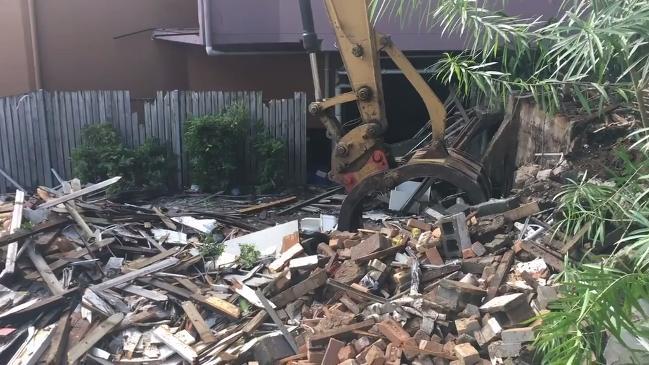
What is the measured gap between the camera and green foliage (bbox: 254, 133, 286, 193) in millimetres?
9297

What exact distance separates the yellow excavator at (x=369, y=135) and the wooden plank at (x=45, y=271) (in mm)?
2877

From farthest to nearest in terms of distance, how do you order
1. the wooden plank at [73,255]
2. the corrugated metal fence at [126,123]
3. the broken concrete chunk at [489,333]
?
the corrugated metal fence at [126,123] → the wooden plank at [73,255] → the broken concrete chunk at [489,333]

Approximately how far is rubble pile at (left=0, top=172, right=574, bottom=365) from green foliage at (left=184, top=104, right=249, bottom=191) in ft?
8.92

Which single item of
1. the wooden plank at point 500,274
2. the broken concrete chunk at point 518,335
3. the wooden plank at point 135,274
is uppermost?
the wooden plank at point 500,274

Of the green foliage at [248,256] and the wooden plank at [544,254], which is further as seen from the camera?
the green foliage at [248,256]

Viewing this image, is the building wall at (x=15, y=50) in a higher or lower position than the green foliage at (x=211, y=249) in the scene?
higher

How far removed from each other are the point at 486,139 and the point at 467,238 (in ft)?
10.6

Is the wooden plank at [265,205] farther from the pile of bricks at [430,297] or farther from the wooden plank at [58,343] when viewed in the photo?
the wooden plank at [58,343]

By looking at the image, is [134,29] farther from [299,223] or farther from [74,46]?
[299,223]

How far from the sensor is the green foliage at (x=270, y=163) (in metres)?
9.30

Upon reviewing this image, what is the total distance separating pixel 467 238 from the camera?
5.41m

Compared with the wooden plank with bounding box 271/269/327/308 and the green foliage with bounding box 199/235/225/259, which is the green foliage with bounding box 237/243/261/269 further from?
the wooden plank with bounding box 271/269/327/308

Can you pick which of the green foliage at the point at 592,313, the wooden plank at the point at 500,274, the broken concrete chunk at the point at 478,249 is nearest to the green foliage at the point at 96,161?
the broken concrete chunk at the point at 478,249

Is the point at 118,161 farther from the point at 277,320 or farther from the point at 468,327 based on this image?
the point at 468,327
